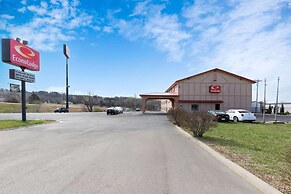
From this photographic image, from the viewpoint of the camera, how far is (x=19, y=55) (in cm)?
2139

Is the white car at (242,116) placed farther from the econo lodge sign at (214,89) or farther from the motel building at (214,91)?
the econo lodge sign at (214,89)

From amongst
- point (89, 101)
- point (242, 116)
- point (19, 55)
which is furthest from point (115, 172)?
point (89, 101)

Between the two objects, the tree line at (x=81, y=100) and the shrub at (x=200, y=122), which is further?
the tree line at (x=81, y=100)

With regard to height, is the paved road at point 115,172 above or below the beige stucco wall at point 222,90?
below

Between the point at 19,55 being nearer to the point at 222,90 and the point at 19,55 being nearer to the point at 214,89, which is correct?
the point at 214,89

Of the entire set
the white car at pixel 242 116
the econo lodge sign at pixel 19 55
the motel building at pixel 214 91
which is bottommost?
the white car at pixel 242 116

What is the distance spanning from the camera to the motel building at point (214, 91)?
4416 centimetres

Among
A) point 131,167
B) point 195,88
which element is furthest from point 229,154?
point 195,88

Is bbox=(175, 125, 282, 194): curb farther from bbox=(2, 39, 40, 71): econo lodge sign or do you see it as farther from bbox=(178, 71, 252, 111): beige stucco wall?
bbox=(178, 71, 252, 111): beige stucco wall

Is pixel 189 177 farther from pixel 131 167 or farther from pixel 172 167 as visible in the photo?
pixel 131 167

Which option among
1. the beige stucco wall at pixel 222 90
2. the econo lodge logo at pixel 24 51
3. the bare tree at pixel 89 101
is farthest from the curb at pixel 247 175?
the bare tree at pixel 89 101

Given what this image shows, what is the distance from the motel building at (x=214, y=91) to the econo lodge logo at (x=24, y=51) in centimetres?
2379

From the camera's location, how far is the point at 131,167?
626 cm

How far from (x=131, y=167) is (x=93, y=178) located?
4.30ft
